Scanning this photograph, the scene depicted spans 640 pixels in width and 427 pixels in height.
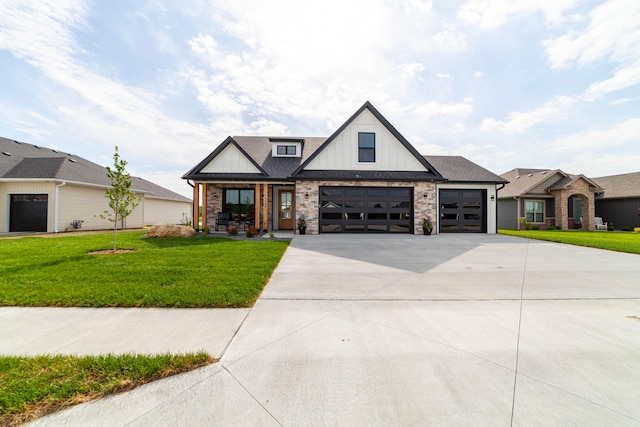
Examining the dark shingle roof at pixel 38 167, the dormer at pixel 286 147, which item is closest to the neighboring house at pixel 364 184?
the dormer at pixel 286 147

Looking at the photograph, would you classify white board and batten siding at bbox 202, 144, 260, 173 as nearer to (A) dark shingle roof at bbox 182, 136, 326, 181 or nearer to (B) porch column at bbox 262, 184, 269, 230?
(A) dark shingle roof at bbox 182, 136, 326, 181

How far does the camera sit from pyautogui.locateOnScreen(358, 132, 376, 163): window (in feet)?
45.8

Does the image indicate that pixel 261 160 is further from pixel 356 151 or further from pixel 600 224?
pixel 600 224

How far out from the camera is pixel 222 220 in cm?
1466

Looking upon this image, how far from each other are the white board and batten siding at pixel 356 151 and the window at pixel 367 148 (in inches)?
7.6

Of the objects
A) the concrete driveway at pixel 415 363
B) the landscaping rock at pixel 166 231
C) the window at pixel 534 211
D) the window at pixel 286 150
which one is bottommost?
the concrete driveway at pixel 415 363

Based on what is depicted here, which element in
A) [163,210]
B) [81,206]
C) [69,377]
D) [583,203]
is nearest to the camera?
[69,377]

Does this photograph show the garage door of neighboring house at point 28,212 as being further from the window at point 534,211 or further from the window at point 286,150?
the window at point 534,211

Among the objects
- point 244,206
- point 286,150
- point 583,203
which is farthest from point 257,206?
point 583,203

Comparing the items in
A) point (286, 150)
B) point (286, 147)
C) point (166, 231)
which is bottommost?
point (166, 231)

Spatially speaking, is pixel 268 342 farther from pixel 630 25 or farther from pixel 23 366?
pixel 630 25

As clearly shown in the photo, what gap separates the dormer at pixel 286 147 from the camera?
16.6m

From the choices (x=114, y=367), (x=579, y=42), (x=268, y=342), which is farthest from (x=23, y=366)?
(x=579, y=42)

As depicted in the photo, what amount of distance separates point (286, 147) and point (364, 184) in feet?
21.3
